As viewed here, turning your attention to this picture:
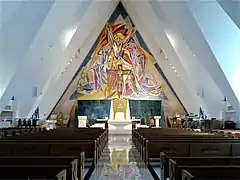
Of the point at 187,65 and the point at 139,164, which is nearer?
the point at 139,164

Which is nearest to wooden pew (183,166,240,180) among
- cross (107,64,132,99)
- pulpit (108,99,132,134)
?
pulpit (108,99,132,134)

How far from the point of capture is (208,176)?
245 centimetres

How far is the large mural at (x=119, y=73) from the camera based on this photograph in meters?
22.1

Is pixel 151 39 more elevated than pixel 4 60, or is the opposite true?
pixel 151 39

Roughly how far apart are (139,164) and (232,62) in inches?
261

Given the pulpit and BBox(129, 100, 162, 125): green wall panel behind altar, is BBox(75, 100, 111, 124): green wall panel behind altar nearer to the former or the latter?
the pulpit

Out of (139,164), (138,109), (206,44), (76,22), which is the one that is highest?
(76,22)

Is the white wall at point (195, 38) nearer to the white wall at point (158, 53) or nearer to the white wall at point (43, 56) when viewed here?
the white wall at point (43, 56)

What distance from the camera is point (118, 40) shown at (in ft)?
74.0

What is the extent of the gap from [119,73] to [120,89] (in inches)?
37.2

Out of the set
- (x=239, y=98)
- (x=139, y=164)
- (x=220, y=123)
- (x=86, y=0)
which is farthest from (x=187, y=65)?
(x=139, y=164)

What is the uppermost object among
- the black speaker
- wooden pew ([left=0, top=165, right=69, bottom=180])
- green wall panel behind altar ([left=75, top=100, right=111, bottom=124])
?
green wall panel behind altar ([left=75, top=100, right=111, bottom=124])

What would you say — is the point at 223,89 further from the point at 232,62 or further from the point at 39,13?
the point at 39,13

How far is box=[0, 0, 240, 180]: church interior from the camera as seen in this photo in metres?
4.93
